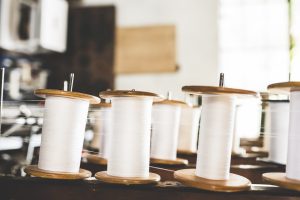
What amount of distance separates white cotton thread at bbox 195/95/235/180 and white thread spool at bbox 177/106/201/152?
82 cm

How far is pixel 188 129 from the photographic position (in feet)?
6.69

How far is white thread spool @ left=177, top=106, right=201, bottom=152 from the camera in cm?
199

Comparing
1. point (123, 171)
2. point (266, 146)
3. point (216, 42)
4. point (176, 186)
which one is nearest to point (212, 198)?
point (176, 186)

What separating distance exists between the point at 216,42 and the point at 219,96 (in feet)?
13.1

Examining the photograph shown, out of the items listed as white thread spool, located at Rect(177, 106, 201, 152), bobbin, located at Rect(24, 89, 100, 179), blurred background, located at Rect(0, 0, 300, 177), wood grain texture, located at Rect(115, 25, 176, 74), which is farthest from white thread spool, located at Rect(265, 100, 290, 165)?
wood grain texture, located at Rect(115, 25, 176, 74)

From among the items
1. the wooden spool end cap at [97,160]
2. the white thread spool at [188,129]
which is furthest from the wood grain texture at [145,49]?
the wooden spool end cap at [97,160]

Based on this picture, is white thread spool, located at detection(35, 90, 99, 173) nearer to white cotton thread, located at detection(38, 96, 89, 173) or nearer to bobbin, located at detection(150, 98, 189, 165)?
white cotton thread, located at detection(38, 96, 89, 173)

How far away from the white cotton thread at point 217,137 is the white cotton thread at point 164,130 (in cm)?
45

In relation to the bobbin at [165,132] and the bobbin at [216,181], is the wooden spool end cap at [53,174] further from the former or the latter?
the bobbin at [165,132]

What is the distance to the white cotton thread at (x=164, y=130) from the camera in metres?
1.60

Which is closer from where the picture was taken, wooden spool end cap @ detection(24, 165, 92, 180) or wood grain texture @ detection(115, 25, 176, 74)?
wooden spool end cap @ detection(24, 165, 92, 180)

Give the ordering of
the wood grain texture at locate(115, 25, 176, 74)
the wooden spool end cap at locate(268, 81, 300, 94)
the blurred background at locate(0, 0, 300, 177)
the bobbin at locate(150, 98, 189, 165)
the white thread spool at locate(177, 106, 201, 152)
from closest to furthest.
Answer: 1. the wooden spool end cap at locate(268, 81, 300, 94)
2. the bobbin at locate(150, 98, 189, 165)
3. the white thread spool at locate(177, 106, 201, 152)
4. the blurred background at locate(0, 0, 300, 177)
5. the wood grain texture at locate(115, 25, 176, 74)

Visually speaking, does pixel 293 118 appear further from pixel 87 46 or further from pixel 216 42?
pixel 87 46

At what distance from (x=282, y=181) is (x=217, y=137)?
22 centimetres
